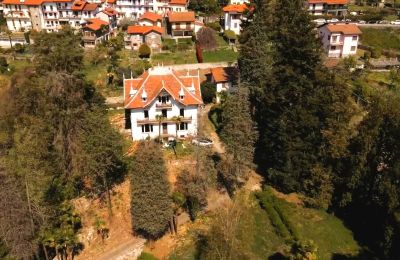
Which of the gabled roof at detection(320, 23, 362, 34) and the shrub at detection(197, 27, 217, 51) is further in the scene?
the shrub at detection(197, 27, 217, 51)

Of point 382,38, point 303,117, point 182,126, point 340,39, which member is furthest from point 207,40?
point 303,117

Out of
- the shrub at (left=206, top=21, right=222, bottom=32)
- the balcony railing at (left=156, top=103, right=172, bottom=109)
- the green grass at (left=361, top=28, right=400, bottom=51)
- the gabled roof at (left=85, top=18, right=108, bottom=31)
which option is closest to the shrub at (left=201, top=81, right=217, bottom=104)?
the balcony railing at (left=156, top=103, right=172, bottom=109)

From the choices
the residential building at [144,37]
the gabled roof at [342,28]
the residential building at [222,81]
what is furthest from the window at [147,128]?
the gabled roof at [342,28]

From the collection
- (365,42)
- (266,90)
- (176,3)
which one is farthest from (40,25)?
(365,42)

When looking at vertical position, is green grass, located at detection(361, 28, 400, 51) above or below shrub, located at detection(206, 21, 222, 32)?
below

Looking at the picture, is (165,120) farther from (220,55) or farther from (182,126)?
(220,55)

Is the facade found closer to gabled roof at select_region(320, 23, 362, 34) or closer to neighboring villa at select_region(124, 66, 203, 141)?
gabled roof at select_region(320, 23, 362, 34)
